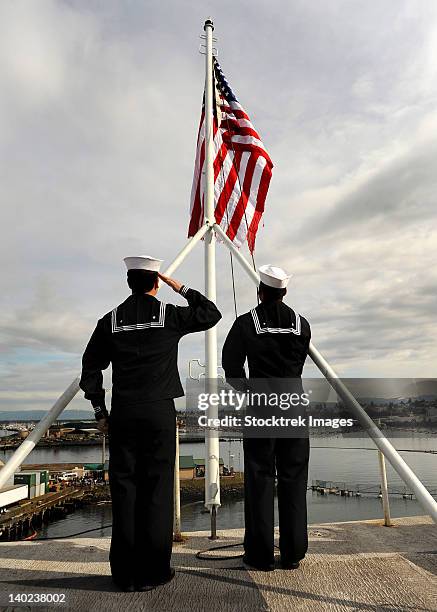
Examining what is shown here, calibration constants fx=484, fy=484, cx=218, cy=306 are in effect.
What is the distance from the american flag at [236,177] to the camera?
582 centimetres

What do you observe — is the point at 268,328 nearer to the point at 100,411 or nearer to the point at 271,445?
the point at 271,445

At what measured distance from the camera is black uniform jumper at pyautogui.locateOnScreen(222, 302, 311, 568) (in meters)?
3.19

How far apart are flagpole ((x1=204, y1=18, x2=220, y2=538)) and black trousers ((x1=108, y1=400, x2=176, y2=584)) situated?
1298 mm

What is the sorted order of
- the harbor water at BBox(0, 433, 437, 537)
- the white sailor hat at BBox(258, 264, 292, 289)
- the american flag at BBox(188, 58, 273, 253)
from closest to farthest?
the white sailor hat at BBox(258, 264, 292, 289) < the american flag at BBox(188, 58, 273, 253) < the harbor water at BBox(0, 433, 437, 537)

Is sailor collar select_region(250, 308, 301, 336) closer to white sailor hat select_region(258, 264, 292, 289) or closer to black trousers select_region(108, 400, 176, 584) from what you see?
white sailor hat select_region(258, 264, 292, 289)

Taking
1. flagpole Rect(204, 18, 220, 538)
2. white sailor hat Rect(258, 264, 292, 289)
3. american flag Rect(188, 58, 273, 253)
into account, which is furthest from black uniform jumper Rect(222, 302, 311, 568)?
american flag Rect(188, 58, 273, 253)

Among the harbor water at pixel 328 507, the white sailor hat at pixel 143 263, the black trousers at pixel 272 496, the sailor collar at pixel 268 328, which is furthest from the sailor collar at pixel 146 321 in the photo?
the harbor water at pixel 328 507

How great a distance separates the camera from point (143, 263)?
3.29 meters

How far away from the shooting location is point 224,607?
2.60 m

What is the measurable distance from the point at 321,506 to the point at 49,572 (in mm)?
67705

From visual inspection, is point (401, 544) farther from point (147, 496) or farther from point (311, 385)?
point (147, 496)

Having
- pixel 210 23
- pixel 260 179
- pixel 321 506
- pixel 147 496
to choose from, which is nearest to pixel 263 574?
pixel 147 496

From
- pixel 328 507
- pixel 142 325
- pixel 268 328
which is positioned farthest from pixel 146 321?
pixel 328 507

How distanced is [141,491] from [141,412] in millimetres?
480
